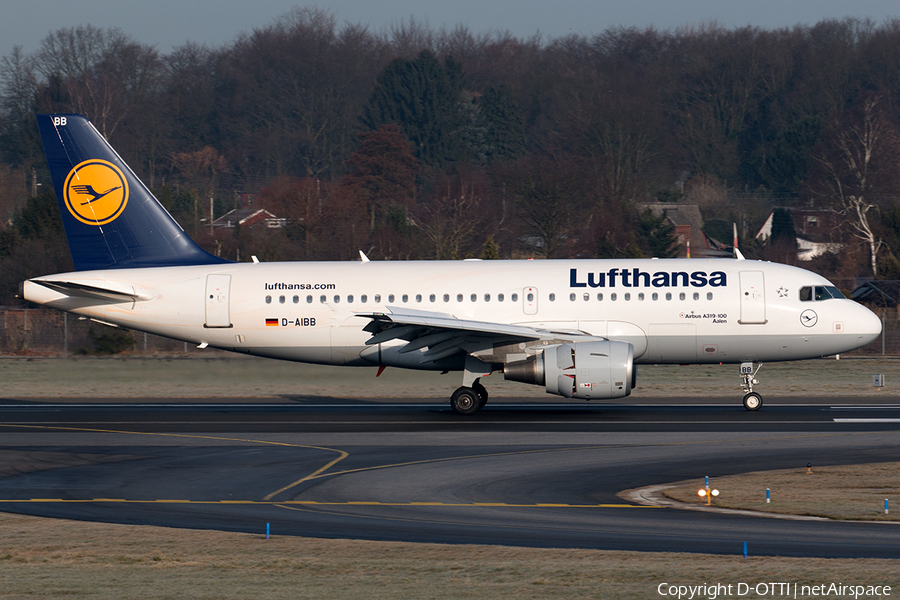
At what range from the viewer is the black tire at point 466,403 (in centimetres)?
2922

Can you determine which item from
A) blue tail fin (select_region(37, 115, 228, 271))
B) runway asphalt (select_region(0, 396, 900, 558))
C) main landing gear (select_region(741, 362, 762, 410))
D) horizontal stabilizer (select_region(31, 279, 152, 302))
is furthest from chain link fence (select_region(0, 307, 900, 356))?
main landing gear (select_region(741, 362, 762, 410))

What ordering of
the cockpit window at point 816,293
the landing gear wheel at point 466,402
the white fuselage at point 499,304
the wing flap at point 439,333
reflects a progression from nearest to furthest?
the wing flap at point 439,333 < the landing gear wheel at point 466,402 < the white fuselage at point 499,304 < the cockpit window at point 816,293

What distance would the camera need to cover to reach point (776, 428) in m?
25.4

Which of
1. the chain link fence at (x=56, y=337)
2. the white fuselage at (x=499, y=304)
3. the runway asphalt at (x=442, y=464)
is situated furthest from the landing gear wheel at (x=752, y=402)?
the chain link fence at (x=56, y=337)

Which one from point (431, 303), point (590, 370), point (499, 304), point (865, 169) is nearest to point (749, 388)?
point (590, 370)

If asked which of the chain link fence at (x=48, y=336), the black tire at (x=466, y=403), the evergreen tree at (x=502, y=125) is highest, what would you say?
the evergreen tree at (x=502, y=125)

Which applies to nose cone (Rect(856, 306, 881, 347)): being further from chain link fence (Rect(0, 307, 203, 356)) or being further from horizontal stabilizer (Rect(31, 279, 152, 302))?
chain link fence (Rect(0, 307, 203, 356))

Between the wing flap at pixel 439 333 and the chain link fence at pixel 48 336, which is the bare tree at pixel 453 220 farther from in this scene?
the wing flap at pixel 439 333

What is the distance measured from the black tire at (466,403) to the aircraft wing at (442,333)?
3.89 feet

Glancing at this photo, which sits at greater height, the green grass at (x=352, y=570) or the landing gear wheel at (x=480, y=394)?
the landing gear wheel at (x=480, y=394)

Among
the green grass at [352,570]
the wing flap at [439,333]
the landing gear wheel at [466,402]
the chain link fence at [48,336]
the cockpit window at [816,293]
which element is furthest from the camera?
the chain link fence at [48,336]

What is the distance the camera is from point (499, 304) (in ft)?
98.2

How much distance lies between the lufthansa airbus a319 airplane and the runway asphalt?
178cm

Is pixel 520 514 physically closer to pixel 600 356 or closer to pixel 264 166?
pixel 600 356
